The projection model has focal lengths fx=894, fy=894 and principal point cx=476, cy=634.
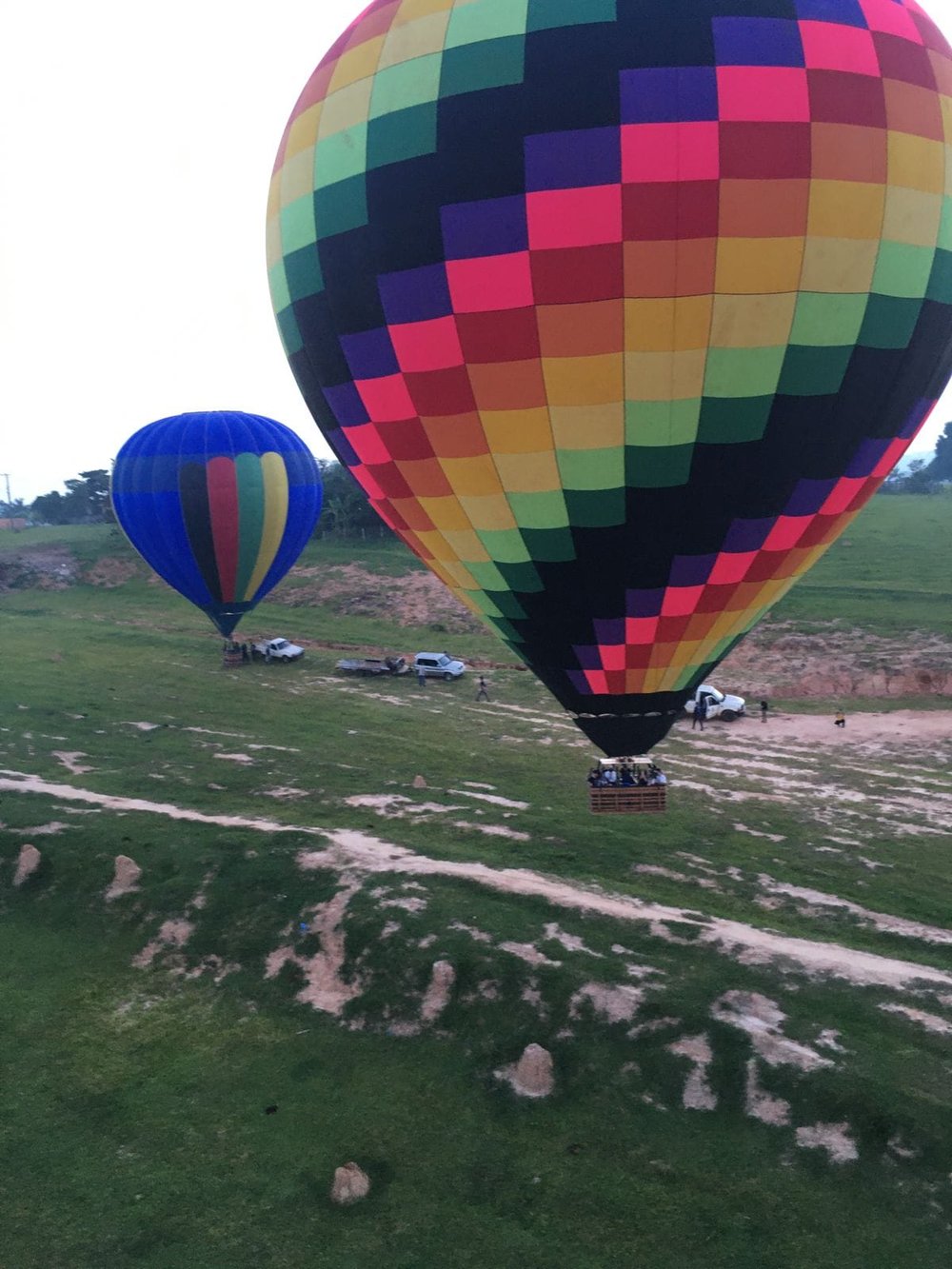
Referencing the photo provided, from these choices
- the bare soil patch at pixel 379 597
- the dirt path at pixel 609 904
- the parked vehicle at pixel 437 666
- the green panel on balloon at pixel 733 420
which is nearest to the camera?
the green panel on balloon at pixel 733 420

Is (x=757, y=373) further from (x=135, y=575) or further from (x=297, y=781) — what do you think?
(x=135, y=575)

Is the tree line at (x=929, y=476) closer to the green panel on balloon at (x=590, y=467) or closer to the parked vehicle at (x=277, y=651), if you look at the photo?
the parked vehicle at (x=277, y=651)

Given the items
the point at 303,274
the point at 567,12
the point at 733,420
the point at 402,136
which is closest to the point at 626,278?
the point at 733,420

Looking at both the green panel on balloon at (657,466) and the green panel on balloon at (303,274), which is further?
the green panel on balloon at (303,274)

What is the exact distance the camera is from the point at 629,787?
19984mm

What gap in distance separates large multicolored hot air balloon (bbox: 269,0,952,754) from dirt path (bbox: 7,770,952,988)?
6536 mm

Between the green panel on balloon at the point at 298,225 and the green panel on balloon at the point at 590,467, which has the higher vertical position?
the green panel on balloon at the point at 298,225

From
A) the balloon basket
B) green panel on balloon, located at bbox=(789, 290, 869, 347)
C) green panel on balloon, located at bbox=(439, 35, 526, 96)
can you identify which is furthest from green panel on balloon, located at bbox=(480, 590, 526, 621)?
green panel on balloon, located at bbox=(439, 35, 526, 96)

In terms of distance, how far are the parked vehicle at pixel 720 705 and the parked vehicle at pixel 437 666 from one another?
13.2 metres

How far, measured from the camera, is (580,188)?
14.2m

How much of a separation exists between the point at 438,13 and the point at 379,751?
82.8ft

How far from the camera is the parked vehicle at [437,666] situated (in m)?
47.8

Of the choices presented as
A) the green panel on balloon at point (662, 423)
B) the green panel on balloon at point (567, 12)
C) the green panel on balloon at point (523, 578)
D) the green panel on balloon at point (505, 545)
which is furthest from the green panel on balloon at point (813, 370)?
the green panel on balloon at point (567, 12)

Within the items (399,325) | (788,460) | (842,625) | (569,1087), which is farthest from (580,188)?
(842,625)
